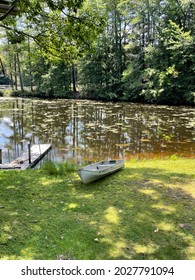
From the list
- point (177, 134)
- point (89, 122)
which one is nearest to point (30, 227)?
point (177, 134)

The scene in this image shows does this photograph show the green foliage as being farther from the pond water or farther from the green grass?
the pond water

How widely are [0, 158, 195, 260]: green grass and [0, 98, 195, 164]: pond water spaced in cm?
384

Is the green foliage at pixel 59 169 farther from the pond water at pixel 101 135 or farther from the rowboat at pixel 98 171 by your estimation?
the pond water at pixel 101 135

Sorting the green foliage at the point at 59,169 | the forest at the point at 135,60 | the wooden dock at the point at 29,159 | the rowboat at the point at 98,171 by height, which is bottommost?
the wooden dock at the point at 29,159

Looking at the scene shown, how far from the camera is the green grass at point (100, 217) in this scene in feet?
10.5

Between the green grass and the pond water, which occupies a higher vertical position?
the pond water

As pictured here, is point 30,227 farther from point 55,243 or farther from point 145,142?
point 145,142

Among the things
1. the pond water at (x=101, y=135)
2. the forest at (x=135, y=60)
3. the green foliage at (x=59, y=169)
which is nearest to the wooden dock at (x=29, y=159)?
the pond water at (x=101, y=135)

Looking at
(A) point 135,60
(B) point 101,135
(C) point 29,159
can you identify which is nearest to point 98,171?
(C) point 29,159

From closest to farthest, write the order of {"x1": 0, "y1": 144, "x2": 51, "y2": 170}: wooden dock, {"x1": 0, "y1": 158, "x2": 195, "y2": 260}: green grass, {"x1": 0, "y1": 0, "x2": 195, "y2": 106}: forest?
1. {"x1": 0, "y1": 158, "x2": 195, "y2": 260}: green grass
2. {"x1": 0, "y1": 144, "x2": 51, "y2": 170}: wooden dock
3. {"x1": 0, "y1": 0, "x2": 195, "y2": 106}: forest

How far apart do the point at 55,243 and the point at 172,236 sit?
1.68 metres

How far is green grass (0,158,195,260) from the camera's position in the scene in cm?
319

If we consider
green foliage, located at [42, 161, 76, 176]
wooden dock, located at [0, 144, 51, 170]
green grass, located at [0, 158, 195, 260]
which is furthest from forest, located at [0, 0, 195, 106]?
green grass, located at [0, 158, 195, 260]

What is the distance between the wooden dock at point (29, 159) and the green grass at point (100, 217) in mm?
2135
